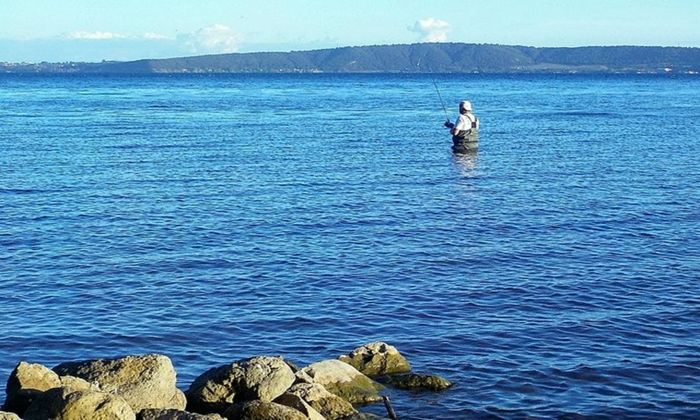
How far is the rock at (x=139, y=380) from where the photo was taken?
42.3 ft

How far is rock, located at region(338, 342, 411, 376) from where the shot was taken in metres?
15.7

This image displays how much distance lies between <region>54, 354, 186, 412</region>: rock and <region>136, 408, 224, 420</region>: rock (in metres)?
0.36

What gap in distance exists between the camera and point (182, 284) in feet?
70.9

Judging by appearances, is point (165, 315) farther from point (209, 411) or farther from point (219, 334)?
point (209, 411)

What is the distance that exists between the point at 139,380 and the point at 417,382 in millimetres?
4136

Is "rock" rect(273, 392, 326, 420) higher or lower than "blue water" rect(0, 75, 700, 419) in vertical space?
higher

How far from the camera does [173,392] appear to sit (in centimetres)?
1323

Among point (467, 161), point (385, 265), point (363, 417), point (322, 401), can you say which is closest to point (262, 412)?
point (322, 401)

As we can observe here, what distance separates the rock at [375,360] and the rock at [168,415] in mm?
3651

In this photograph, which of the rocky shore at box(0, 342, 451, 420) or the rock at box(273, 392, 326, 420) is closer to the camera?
the rocky shore at box(0, 342, 451, 420)

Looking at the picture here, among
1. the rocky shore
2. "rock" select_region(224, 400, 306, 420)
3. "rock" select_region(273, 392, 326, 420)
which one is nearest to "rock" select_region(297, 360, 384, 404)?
the rocky shore

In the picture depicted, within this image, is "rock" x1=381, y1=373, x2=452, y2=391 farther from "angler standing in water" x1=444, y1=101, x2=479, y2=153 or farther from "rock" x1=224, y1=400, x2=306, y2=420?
"angler standing in water" x1=444, y1=101, x2=479, y2=153

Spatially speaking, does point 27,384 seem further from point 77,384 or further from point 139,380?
point 139,380

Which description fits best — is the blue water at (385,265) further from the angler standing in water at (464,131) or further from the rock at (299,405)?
the rock at (299,405)
